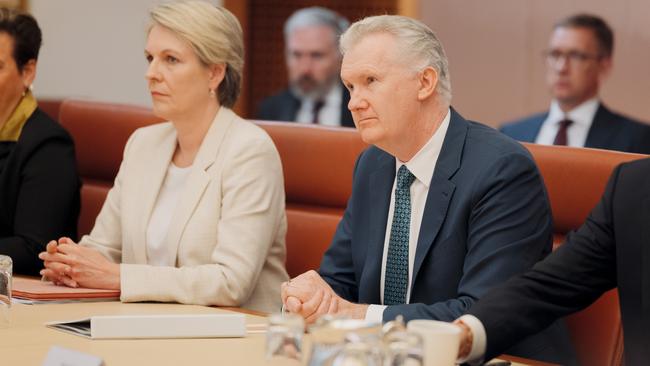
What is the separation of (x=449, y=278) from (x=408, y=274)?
5.1 inches

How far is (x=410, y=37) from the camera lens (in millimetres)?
2855

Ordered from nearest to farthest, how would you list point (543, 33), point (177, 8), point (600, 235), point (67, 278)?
point (600, 235)
point (67, 278)
point (177, 8)
point (543, 33)

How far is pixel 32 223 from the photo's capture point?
3.56 m

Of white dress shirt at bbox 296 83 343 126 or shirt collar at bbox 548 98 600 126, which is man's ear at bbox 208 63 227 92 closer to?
shirt collar at bbox 548 98 600 126

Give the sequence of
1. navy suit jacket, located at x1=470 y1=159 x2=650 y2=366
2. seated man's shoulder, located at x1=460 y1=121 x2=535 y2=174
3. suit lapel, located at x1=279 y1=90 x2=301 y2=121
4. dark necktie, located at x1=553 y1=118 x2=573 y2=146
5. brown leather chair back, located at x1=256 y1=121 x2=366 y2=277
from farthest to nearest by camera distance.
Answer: suit lapel, located at x1=279 y1=90 x2=301 y2=121 < dark necktie, located at x1=553 y1=118 x2=573 y2=146 < brown leather chair back, located at x1=256 y1=121 x2=366 y2=277 < seated man's shoulder, located at x1=460 y1=121 x2=535 y2=174 < navy suit jacket, located at x1=470 y1=159 x2=650 y2=366

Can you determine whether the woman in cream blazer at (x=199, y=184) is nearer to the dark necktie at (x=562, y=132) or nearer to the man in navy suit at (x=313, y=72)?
the dark necktie at (x=562, y=132)

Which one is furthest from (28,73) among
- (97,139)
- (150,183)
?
(150,183)

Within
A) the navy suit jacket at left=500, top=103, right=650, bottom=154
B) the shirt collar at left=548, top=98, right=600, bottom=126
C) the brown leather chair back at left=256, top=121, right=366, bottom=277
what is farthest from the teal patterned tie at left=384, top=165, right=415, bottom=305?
the shirt collar at left=548, top=98, right=600, bottom=126

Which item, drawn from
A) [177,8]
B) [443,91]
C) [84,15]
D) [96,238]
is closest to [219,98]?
[177,8]

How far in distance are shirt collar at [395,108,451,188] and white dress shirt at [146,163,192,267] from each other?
79 cm

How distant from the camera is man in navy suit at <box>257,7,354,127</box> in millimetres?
6355

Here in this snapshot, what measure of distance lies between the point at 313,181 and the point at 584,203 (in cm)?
92

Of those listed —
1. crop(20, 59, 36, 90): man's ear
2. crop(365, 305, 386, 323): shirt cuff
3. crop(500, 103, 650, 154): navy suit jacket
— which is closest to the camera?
crop(365, 305, 386, 323): shirt cuff

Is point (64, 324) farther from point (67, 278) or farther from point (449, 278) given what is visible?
point (449, 278)
